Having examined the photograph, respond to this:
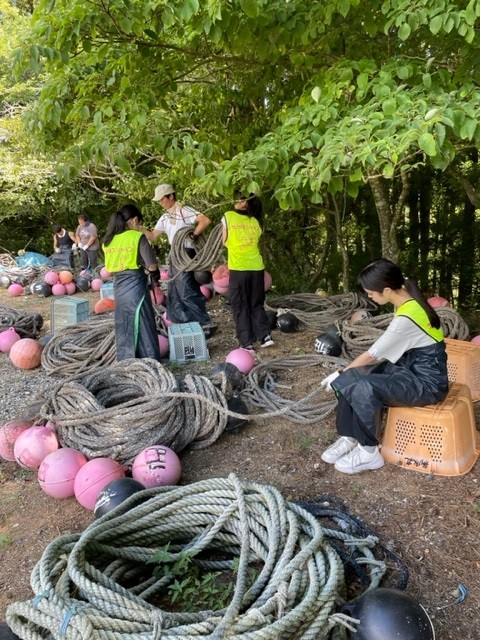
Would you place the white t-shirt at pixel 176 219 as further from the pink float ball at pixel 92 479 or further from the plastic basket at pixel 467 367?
the pink float ball at pixel 92 479

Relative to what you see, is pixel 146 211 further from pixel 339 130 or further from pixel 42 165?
pixel 339 130

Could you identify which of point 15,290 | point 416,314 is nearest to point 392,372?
point 416,314

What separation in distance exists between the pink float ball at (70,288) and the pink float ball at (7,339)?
3921 millimetres

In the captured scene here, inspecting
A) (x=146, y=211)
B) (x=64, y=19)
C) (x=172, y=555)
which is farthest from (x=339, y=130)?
(x=146, y=211)

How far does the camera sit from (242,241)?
5766 mm

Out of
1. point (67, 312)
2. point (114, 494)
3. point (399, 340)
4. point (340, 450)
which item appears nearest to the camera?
point (114, 494)

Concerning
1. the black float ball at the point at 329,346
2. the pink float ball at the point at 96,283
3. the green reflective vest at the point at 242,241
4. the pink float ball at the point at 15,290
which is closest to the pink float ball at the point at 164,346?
the green reflective vest at the point at 242,241

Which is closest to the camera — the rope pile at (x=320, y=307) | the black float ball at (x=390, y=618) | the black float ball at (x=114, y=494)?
the black float ball at (x=390, y=618)

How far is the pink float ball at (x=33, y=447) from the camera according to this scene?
359cm

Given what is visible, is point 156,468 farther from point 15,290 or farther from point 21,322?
point 15,290

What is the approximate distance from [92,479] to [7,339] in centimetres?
385

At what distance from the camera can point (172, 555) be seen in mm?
2646

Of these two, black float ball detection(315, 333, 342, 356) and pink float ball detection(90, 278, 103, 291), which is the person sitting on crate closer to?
pink float ball detection(90, 278, 103, 291)

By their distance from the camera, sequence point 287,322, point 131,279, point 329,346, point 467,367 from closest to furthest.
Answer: point 467,367 < point 131,279 < point 329,346 < point 287,322
